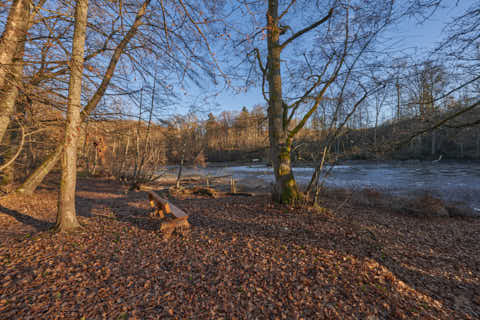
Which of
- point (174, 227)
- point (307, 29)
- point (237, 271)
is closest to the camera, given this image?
point (237, 271)

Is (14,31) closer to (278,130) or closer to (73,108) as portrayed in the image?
(73,108)

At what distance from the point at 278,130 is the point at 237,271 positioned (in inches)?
163

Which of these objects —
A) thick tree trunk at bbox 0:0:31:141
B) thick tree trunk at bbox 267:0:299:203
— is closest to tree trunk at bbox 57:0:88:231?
thick tree trunk at bbox 0:0:31:141

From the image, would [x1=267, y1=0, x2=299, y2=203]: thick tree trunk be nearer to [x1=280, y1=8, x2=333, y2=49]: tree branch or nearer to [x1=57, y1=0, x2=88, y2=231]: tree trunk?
[x1=280, y1=8, x2=333, y2=49]: tree branch

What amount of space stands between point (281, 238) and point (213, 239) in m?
1.39

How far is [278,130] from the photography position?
5.98 m

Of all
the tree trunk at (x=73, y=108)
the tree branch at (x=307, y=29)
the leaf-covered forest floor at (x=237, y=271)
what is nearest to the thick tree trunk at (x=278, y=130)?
the tree branch at (x=307, y=29)

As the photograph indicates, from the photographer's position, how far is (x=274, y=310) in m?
2.24

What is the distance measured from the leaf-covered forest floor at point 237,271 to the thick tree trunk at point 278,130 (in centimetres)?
110

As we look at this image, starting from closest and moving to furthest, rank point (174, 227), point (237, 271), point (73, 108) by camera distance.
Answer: point (237, 271) → point (73, 108) → point (174, 227)

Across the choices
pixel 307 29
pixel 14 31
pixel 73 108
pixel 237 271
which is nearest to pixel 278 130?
pixel 307 29

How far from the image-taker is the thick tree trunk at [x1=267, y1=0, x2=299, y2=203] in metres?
5.99

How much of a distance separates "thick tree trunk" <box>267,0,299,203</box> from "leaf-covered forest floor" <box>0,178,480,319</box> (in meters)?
1.10

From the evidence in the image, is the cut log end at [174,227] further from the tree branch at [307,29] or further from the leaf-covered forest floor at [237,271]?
the tree branch at [307,29]
